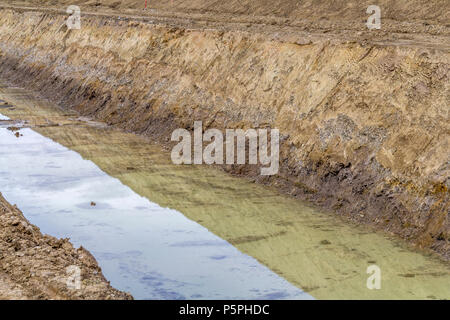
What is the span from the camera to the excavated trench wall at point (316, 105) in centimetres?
1161

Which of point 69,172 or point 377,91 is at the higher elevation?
point 377,91

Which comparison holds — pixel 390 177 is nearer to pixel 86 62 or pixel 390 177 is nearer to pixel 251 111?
pixel 251 111

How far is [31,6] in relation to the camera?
3675 cm

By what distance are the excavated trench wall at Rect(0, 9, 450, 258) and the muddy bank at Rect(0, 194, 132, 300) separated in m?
5.07

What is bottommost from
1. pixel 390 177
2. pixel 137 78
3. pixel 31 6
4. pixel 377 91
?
pixel 390 177

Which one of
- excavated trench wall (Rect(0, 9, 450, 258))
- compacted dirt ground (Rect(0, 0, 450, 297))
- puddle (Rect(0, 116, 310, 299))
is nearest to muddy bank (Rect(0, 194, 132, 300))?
compacted dirt ground (Rect(0, 0, 450, 297))

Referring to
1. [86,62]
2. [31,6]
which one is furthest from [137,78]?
[31,6]

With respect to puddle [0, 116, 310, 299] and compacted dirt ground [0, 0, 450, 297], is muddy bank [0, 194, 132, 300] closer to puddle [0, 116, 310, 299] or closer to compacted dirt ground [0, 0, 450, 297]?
compacted dirt ground [0, 0, 450, 297]

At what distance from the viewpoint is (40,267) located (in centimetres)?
826

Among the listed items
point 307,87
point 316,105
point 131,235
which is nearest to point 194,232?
point 131,235

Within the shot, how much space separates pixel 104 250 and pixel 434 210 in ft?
16.6

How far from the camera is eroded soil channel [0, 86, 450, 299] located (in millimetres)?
9219

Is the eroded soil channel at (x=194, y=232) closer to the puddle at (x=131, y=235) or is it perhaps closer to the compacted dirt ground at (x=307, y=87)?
the puddle at (x=131, y=235)
